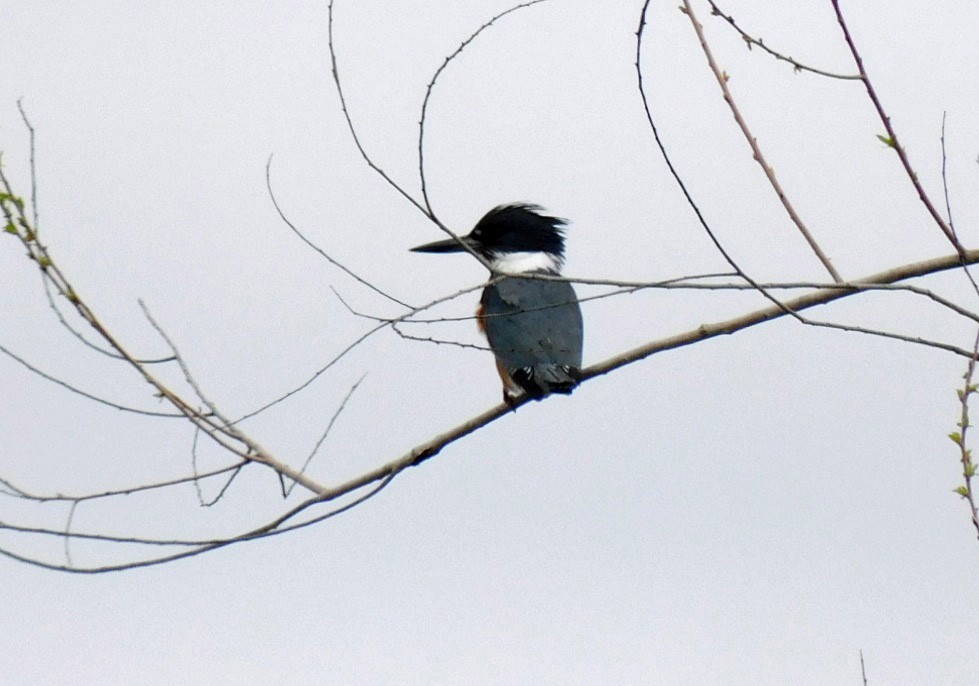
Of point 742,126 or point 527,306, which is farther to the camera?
point 527,306

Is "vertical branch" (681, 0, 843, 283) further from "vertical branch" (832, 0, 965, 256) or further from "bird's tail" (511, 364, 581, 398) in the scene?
"bird's tail" (511, 364, 581, 398)

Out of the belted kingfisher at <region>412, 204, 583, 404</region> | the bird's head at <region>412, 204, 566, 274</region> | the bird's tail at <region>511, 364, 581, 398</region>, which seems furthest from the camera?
the bird's head at <region>412, 204, 566, 274</region>

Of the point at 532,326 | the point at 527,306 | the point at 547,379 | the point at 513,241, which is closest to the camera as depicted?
the point at 547,379

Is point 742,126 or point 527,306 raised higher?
point 527,306

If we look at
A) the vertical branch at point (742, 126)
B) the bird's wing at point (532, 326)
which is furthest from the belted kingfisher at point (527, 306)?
the vertical branch at point (742, 126)

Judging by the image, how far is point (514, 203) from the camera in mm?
6820

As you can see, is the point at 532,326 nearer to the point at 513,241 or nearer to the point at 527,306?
the point at 527,306

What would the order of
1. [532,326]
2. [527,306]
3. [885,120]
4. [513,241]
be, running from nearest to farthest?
[885,120] < [532,326] < [527,306] < [513,241]

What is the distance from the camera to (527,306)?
571cm

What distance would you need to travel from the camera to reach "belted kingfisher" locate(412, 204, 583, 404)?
5.20 m

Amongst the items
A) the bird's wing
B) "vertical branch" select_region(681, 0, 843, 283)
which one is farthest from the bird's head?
"vertical branch" select_region(681, 0, 843, 283)

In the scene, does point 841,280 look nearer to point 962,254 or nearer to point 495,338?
point 962,254

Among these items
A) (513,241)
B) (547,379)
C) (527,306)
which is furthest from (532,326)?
(513,241)

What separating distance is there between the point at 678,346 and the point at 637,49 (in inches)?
38.3
